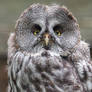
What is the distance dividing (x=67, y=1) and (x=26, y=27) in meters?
6.35

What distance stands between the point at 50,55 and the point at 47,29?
0.95 ft

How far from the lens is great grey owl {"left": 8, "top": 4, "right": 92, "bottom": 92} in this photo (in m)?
4.62

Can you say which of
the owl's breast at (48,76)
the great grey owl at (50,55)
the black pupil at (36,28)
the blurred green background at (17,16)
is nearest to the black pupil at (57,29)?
the great grey owl at (50,55)

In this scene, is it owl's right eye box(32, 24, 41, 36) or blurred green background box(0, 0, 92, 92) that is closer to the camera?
owl's right eye box(32, 24, 41, 36)

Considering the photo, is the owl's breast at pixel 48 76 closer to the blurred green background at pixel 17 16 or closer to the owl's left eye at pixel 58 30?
the owl's left eye at pixel 58 30

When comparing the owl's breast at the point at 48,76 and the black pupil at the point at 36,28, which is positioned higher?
the black pupil at the point at 36,28

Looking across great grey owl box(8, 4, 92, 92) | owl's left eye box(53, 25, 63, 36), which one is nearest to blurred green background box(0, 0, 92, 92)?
great grey owl box(8, 4, 92, 92)

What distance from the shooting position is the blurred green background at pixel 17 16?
8.04 m

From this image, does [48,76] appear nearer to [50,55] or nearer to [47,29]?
[50,55]

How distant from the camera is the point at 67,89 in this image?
4.66 metres

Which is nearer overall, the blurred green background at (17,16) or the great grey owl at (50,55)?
the great grey owl at (50,55)

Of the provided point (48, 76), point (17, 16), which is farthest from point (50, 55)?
point (17, 16)

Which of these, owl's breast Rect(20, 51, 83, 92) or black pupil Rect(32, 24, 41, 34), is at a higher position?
black pupil Rect(32, 24, 41, 34)

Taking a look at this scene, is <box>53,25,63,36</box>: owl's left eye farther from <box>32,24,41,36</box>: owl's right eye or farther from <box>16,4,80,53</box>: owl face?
<box>32,24,41,36</box>: owl's right eye
